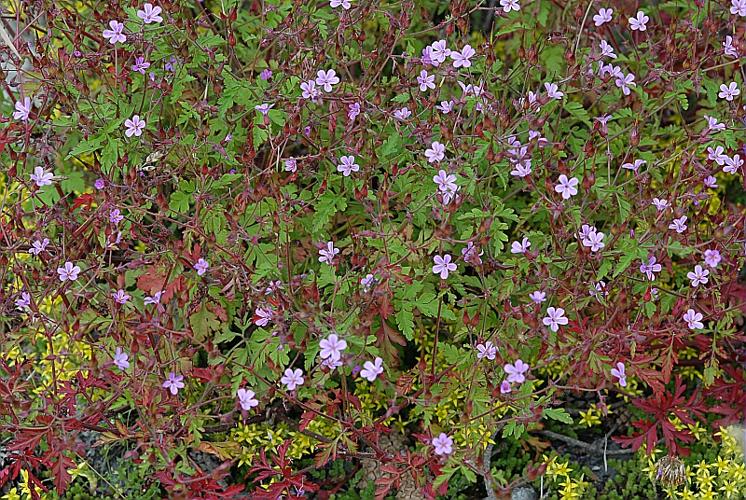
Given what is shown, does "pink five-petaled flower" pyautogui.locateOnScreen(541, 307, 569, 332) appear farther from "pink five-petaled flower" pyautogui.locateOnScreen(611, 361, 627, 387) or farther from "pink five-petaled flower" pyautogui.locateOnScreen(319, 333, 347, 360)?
"pink five-petaled flower" pyautogui.locateOnScreen(319, 333, 347, 360)

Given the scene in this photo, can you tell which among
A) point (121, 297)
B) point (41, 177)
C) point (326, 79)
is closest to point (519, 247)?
point (326, 79)

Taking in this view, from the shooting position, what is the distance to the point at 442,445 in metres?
2.62

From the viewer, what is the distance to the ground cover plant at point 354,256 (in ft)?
9.04

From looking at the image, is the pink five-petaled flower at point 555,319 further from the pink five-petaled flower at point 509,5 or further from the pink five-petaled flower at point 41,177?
the pink five-petaled flower at point 41,177

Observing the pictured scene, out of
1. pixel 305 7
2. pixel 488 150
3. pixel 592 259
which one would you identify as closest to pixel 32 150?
pixel 305 7

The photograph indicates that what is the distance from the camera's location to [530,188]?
2.80 m

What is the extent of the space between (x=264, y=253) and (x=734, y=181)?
8.36 ft

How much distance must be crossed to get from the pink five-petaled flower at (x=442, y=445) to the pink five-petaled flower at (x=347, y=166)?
2.83 ft

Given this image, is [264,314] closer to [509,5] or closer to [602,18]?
[509,5]

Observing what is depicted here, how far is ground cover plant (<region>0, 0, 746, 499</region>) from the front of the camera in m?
2.75

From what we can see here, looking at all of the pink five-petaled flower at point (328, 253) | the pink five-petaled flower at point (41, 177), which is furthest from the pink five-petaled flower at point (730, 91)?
the pink five-petaled flower at point (41, 177)

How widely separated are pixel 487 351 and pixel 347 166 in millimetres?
726

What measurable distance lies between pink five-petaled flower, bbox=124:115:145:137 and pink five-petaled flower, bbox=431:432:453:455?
1.32 meters

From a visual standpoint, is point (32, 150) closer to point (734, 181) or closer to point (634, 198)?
point (634, 198)
